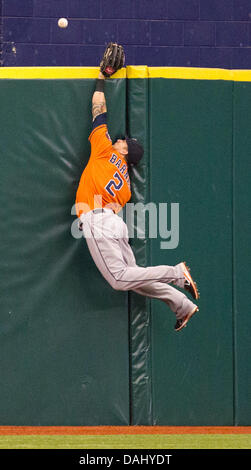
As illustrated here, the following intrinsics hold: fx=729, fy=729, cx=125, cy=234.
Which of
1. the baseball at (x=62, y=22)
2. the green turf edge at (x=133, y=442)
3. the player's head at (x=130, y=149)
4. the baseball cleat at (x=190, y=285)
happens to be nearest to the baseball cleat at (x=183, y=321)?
the baseball cleat at (x=190, y=285)

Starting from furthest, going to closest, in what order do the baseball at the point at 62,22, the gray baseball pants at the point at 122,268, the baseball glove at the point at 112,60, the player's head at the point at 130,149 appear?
the baseball at the point at 62,22 < the player's head at the point at 130,149 < the baseball glove at the point at 112,60 < the gray baseball pants at the point at 122,268

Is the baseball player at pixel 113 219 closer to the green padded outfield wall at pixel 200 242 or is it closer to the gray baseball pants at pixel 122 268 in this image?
the gray baseball pants at pixel 122 268

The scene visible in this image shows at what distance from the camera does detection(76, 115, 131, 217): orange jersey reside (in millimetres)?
5398

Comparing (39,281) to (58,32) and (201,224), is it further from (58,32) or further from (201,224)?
(58,32)

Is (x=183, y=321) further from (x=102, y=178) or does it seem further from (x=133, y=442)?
(x=102, y=178)

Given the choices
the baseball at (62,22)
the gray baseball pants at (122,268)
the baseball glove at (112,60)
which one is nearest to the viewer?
the gray baseball pants at (122,268)

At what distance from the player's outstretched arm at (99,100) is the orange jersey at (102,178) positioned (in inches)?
2.9

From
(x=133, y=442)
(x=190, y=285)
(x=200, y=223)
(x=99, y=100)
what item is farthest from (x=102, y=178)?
(x=133, y=442)

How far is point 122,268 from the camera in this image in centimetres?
530

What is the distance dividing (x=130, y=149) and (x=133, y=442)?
2124 millimetres

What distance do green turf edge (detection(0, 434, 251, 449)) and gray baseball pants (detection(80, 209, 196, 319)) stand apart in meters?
0.89

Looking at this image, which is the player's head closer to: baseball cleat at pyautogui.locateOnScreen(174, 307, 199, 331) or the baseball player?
the baseball player

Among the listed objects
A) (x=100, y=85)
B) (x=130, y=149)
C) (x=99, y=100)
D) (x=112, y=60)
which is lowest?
(x=130, y=149)

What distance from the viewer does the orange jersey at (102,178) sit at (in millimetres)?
5398
